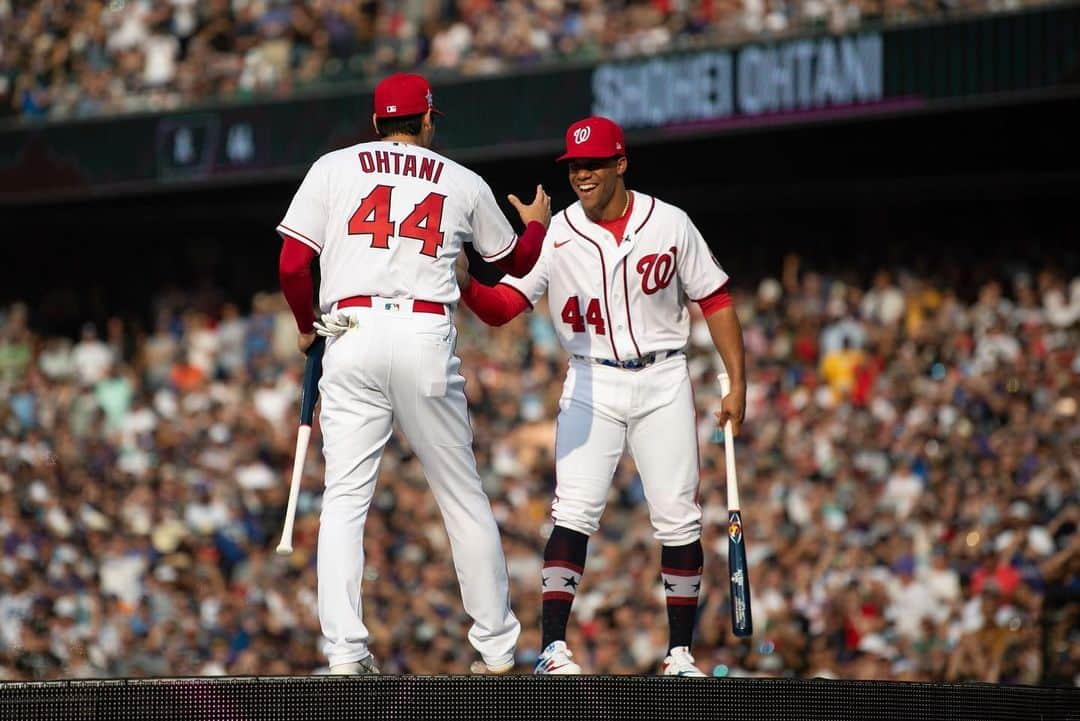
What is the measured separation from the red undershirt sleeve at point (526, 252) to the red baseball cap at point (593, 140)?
37 centimetres

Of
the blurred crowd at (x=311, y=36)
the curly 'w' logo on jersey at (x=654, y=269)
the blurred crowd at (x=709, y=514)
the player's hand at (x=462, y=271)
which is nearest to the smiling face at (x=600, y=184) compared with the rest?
the curly 'w' logo on jersey at (x=654, y=269)

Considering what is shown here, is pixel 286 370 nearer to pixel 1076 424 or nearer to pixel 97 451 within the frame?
pixel 97 451

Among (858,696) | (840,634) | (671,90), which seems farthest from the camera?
(671,90)

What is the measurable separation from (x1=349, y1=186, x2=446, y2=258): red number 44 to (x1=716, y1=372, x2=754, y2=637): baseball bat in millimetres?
1498

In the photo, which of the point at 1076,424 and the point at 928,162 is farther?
the point at 928,162

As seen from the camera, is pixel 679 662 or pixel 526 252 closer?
pixel 526 252

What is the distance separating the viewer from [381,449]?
21.9 ft

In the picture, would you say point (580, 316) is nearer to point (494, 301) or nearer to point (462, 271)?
point (494, 301)

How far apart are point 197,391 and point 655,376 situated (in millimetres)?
12076

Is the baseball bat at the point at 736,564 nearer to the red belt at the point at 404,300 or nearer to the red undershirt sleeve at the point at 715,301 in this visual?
the red undershirt sleeve at the point at 715,301

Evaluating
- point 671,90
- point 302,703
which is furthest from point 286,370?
point 302,703

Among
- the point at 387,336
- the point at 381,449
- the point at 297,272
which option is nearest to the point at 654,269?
the point at 387,336

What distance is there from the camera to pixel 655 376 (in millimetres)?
7363

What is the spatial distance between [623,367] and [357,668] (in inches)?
69.4
